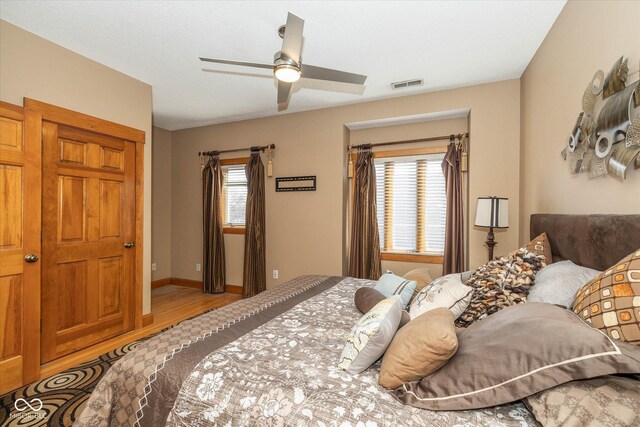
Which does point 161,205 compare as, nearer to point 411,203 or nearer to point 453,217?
point 411,203

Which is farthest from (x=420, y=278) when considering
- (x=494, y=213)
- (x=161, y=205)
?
(x=161, y=205)

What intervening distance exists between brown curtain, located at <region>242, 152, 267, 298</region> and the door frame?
57.6 inches

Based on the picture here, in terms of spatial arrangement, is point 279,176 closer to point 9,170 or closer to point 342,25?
point 342,25

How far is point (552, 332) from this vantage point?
0.88 metres

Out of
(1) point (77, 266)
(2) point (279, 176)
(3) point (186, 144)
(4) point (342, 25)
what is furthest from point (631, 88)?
(3) point (186, 144)

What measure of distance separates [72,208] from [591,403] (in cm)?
365

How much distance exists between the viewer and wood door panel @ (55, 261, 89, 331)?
2748mm

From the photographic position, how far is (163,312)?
4031mm

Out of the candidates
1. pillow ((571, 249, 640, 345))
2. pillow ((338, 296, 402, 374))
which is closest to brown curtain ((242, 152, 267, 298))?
pillow ((338, 296, 402, 374))

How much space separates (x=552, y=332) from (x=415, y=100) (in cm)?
336

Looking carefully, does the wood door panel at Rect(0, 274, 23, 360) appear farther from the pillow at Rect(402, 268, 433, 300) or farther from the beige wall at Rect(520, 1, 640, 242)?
the beige wall at Rect(520, 1, 640, 242)

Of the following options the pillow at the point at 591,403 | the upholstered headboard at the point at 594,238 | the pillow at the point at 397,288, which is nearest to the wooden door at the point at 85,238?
the pillow at the point at 397,288

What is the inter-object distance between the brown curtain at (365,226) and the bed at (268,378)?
2245 mm

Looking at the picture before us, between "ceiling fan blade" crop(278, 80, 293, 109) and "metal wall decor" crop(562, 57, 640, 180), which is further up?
"ceiling fan blade" crop(278, 80, 293, 109)
